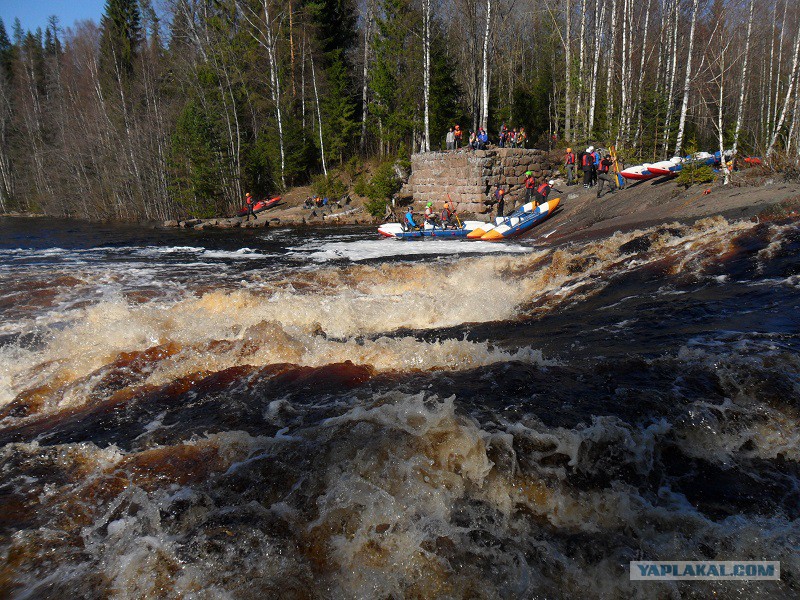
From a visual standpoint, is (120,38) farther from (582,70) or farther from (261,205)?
(582,70)

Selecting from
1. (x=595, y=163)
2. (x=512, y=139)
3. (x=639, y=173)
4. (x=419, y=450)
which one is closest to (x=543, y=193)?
(x=595, y=163)

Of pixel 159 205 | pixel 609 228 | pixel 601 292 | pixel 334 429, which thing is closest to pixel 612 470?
pixel 334 429

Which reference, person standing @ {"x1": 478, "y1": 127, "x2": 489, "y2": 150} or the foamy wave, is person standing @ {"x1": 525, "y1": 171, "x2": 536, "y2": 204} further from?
the foamy wave

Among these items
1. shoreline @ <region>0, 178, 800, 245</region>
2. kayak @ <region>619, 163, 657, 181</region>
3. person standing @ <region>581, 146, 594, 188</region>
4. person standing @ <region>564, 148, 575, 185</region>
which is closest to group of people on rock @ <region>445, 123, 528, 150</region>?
person standing @ <region>564, 148, 575, 185</region>

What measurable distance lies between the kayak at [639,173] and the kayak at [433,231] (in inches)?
195

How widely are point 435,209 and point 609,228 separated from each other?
11226 mm

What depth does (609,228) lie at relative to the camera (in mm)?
13039

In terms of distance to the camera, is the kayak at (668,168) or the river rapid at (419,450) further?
the kayak at (668,168)

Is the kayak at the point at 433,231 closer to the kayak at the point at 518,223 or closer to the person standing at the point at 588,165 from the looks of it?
the kayak at the point at 518,223

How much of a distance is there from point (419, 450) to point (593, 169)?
17.6m

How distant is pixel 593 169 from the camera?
1820 cm

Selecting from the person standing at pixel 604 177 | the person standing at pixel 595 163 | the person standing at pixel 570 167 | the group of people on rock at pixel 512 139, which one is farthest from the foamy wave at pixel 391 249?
the group of people on rock at pixel 512 139

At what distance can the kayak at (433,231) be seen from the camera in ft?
58.6

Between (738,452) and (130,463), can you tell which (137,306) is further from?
(738,452)
